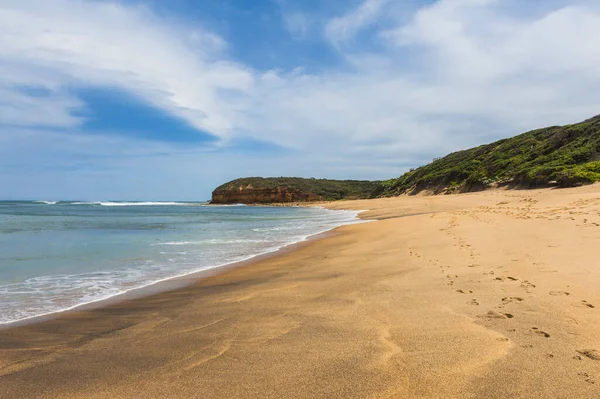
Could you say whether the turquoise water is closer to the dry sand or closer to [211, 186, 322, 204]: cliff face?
the dry sand

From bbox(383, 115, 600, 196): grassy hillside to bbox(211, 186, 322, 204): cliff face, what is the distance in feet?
129

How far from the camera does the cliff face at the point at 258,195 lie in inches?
3770

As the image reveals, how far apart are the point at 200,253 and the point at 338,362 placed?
8.88 meters

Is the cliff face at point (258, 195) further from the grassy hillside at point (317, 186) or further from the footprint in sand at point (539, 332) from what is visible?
the footprint in sand at point (539, 332)

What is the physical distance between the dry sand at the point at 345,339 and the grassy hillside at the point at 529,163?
2404 centimetres

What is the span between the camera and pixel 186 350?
3.56m

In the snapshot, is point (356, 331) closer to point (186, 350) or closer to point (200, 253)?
point (186, 350)

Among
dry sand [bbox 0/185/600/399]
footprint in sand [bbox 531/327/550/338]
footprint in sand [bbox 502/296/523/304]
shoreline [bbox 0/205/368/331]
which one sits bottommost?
shoreline [bbox 0/205/368/331]

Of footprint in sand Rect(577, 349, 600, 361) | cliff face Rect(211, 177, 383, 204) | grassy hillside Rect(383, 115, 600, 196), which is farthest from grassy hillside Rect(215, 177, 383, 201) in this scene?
footprint in sand Rect(577, 349, 600, 361)

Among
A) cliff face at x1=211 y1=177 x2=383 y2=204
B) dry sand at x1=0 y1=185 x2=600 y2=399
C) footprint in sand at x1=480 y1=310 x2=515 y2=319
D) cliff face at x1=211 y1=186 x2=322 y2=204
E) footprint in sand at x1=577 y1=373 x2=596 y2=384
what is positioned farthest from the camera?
cliff face at x1=211 y1=177 x2=383 y2=204

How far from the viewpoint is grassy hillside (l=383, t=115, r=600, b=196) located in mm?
29047

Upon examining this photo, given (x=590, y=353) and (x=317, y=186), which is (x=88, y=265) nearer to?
(x=590, y=353)

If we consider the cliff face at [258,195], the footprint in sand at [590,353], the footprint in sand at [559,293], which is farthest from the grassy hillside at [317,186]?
the footprint in sand at [590,353]

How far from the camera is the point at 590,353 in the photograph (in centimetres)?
294
